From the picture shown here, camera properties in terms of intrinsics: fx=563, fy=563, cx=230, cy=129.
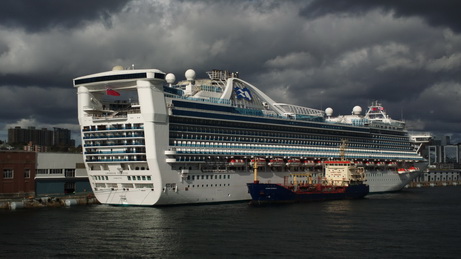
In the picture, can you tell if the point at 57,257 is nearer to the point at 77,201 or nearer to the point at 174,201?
the point at 174,201

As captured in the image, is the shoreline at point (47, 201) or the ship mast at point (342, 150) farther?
the ship mast at point (342, 150)

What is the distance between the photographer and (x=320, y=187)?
8625cm

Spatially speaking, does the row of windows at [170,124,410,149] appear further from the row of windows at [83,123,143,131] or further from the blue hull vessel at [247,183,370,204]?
the blue hull vessel at [247,183,370,204]

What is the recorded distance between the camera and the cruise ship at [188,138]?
68562 millimetres

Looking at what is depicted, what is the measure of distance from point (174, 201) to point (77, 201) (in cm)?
1575

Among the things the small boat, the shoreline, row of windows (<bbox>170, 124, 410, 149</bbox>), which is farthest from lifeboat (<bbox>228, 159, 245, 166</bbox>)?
the shoreline

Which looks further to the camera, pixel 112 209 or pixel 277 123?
pixel 277 123

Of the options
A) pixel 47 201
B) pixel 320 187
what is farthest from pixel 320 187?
pixel 47 201

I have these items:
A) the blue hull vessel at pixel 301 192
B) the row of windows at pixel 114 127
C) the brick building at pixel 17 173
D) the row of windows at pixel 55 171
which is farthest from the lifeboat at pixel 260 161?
the brick building at pixel 17 173

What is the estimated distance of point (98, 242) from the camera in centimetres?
4481

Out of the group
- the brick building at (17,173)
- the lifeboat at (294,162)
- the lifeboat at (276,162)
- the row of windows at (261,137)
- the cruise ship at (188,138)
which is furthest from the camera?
the lifeboat at (294,162)

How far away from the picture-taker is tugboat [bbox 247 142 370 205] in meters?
75.6

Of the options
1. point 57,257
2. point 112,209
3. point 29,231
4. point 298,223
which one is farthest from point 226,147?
point 57,257

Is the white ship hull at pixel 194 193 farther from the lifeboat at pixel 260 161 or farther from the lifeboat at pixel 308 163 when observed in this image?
the lifeboat at pixel 308 163
